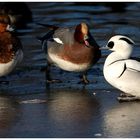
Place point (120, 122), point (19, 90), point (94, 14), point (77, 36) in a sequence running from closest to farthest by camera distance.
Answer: point (120, 122) → point (19, 90) → point (77, 36) → point (94, 14)

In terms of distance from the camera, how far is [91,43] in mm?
9094

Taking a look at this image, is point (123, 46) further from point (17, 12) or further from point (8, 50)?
point (17, 12)

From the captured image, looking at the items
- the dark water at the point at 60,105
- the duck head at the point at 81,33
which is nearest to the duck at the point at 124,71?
the dark water at the point at 60,105

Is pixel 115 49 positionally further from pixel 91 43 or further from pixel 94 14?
pixel 94 14

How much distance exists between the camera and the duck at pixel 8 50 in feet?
28.9

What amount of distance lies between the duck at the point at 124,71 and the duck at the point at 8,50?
1.33m

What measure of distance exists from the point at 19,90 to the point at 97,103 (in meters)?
1.09

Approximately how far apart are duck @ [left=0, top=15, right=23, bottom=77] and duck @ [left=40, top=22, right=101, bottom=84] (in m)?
0.47

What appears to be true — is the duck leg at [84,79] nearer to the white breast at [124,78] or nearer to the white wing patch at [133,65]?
the white breast at [124,78]

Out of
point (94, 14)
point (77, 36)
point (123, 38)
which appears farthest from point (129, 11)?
point (123, 38)

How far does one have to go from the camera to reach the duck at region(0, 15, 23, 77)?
8.81m

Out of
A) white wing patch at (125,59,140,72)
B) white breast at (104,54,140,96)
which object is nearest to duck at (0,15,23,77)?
white breast at (104,54,140,96)

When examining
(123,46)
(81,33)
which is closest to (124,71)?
(123,46)

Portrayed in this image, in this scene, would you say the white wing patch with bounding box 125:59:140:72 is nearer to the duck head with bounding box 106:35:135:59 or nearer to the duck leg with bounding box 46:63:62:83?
the duck head with bounding box 106:35:135:59
